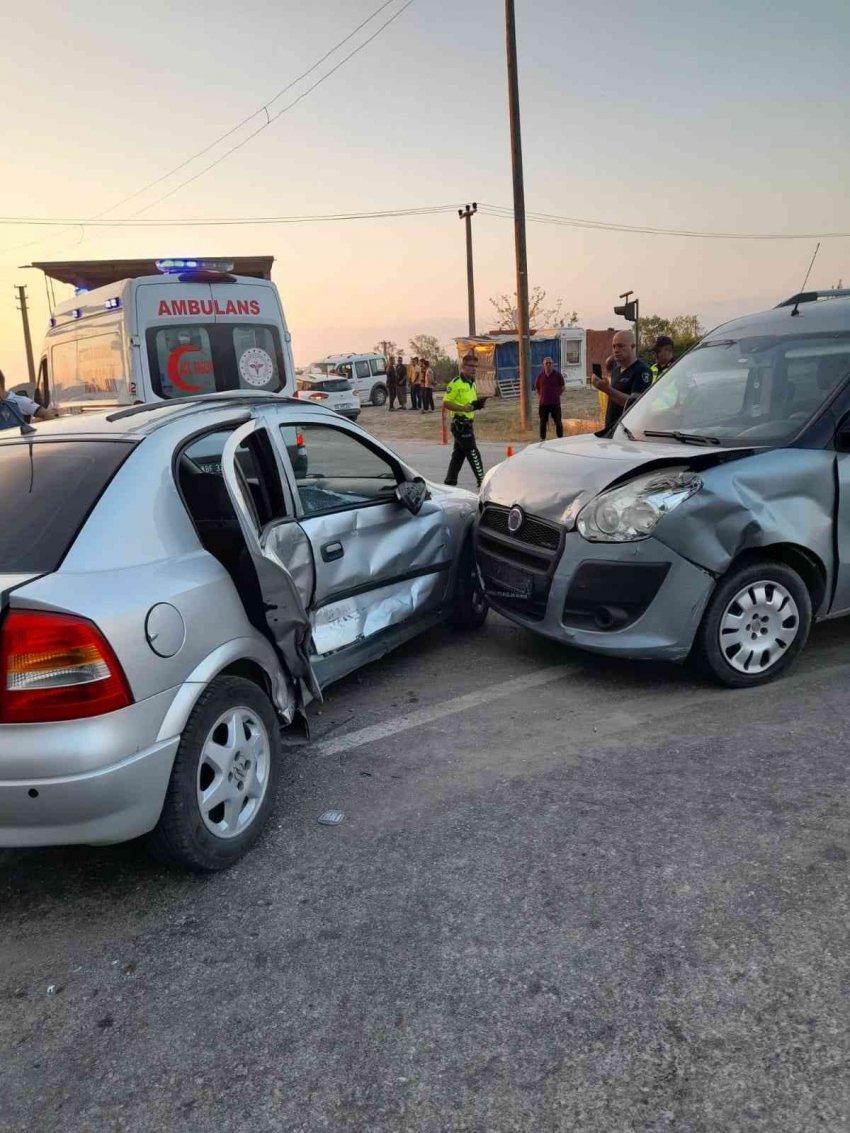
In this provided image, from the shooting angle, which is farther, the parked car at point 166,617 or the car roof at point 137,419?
the car roof at point 137,419

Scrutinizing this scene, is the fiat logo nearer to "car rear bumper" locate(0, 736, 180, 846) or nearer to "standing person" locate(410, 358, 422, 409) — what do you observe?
"car rear bumper" locate(0, 736, 180, 846)

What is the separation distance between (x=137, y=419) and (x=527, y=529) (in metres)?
2.16

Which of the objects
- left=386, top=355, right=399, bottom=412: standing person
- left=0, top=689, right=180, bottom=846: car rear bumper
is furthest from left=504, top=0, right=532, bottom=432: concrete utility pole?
left=0, top=689, right=180, bottom=846: car rear bumper

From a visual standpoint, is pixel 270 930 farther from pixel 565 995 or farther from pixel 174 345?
pixel 174 345

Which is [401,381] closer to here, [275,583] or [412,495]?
[412,495]

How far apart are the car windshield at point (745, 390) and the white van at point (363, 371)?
1250 inches

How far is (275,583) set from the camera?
3.43 meters

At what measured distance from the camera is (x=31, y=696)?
101 inches

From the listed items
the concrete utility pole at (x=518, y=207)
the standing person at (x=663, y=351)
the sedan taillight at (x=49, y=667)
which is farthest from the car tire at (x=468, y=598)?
the concrete utility pole at (x=518, y=207)

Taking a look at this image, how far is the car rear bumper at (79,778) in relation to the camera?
257 centimetres

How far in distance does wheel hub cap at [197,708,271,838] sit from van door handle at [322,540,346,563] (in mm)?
1093

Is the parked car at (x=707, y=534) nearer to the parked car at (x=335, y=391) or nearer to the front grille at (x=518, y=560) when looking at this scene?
the front grille at (x=518, y=560)

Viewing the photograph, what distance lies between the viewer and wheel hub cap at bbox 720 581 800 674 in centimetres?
444

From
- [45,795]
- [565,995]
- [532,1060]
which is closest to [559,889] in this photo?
[565,995]
